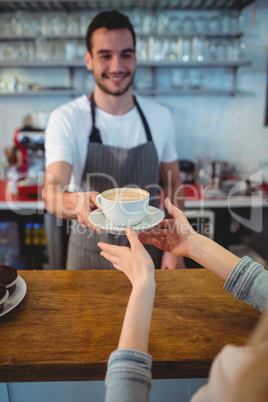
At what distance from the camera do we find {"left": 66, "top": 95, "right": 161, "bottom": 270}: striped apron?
1.73 m

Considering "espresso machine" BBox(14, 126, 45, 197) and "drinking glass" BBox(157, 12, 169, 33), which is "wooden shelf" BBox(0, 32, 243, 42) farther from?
"espresso machine" BBox(14, 126, 45, 197)

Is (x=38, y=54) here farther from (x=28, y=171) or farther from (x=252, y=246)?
(x=252, y=246)

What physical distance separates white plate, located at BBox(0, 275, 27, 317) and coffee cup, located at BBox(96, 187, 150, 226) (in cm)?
33

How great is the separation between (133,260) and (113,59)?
4.45 feet

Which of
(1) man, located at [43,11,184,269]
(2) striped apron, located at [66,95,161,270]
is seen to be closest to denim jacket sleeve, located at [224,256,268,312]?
(1) man, located at [43,11,184,269]

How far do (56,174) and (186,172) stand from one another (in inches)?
62.7

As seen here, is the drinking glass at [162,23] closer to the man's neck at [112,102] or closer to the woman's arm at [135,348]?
the man's neck at [112,102]

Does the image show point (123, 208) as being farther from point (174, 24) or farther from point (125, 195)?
point (174, 24)

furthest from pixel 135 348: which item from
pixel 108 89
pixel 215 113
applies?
pixel 215 113

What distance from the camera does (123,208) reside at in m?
0.99

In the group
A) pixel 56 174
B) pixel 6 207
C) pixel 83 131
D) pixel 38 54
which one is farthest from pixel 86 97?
pixel 38 54

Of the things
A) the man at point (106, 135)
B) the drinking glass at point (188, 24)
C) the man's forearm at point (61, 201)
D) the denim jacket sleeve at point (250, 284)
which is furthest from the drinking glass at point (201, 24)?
the denim jacket sleeve at point (250, 284)

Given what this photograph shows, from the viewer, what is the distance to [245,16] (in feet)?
9.81

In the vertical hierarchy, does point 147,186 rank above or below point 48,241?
above
